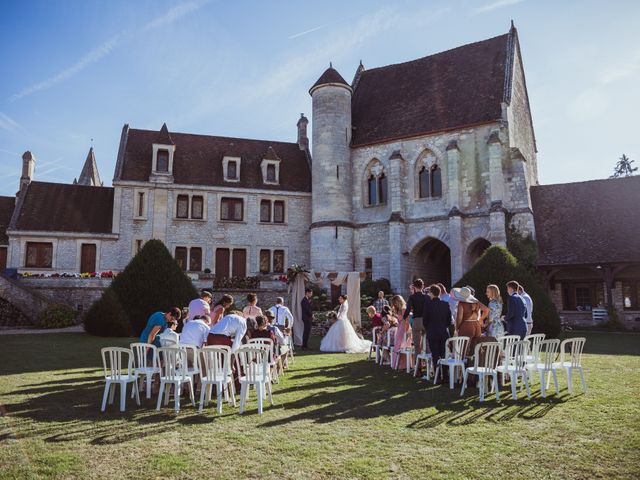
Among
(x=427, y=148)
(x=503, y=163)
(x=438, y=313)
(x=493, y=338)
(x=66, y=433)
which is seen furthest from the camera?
(x=427, y=148)

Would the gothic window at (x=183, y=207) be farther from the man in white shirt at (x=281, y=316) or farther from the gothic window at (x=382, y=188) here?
the man in white shirt at (x=281, y=316)

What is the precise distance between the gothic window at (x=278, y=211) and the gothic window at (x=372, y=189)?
530 cm

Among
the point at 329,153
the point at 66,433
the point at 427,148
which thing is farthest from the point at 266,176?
the point at 66,433

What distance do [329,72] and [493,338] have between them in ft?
79.5

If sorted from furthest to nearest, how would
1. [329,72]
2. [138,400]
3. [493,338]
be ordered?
[329,72], [493,338], [138,400]

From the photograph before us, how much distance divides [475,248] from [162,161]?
59.6ft

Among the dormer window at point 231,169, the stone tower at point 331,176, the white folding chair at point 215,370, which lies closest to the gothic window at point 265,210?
the dormer window at point 231,169

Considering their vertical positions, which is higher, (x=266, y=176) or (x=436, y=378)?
(x=266, y=176)

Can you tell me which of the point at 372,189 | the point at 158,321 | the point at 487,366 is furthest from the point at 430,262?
the point at 158,321

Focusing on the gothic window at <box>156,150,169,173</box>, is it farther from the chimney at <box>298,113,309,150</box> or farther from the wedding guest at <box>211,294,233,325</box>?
the wedding guest at <box>211,294,233,325</box>

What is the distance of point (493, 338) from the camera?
8.46m

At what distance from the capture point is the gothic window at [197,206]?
28.6m

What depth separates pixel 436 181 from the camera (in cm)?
2738

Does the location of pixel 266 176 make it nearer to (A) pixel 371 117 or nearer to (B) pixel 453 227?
(A) pixel 371 117
